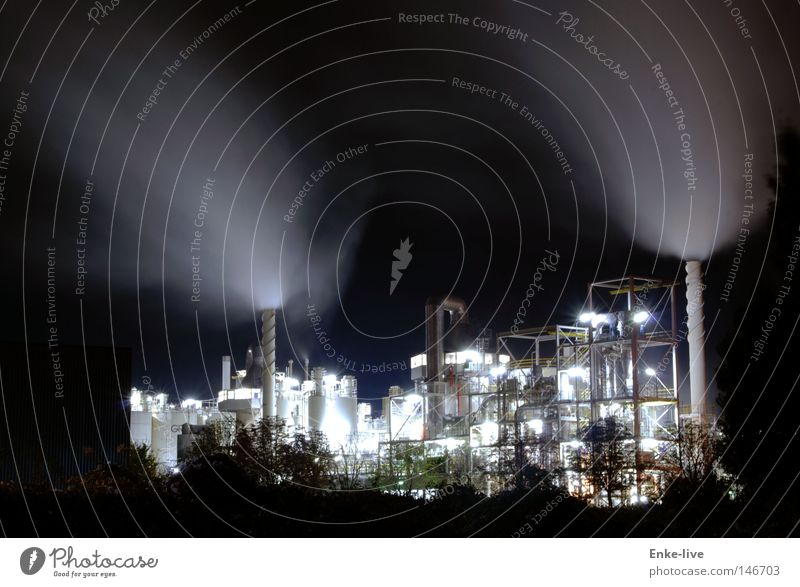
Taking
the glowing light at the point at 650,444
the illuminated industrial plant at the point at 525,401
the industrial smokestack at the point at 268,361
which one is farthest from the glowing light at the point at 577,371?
the industrial smokestack at the point at 268,361

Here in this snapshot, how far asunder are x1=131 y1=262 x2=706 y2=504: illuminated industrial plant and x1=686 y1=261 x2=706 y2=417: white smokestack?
63 mm

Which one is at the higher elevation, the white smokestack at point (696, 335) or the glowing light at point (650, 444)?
the white smokestack at point (696, 335)

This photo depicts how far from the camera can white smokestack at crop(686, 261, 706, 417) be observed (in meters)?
47.8

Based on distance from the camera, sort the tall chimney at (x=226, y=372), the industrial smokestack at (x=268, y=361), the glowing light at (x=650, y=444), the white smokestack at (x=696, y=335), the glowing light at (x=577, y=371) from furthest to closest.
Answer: the tall chimney at (x=226, y=372) < the industrial smokestack at (x=268, y=361) < the glowing light at (x=577, y=371) < the white smokestack at (x=696, y=335) < the glowing light at (x=650, y=444)

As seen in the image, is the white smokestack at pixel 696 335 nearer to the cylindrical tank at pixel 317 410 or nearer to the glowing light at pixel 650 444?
the glowing light at pixel 650 444

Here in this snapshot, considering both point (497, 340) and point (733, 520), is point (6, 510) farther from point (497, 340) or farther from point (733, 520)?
point (497, 340)

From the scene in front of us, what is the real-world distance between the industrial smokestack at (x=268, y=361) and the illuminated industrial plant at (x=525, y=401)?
0.10m

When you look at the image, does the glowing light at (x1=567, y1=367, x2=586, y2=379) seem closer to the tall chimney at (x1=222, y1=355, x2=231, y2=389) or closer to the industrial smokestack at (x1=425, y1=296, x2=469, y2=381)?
the industrial smokestack at (x1=425, y1=296, x2=469, y2=381)

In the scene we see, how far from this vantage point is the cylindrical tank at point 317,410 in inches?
2936

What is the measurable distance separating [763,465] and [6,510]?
19.3 m

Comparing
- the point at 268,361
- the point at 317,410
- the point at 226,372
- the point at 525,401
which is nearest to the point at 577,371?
the point at 525,401

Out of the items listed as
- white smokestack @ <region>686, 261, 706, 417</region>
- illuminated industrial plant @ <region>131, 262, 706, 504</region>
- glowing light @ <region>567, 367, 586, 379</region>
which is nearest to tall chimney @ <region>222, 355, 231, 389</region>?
illuminated industrial plant @ <region>131, 262, 706, 504</region>

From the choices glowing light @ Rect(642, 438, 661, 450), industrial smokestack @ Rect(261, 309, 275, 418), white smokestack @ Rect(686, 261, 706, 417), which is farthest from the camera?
industrial smokestack @ Rect(261, 309, 275, 418)

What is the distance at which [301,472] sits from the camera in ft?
138
